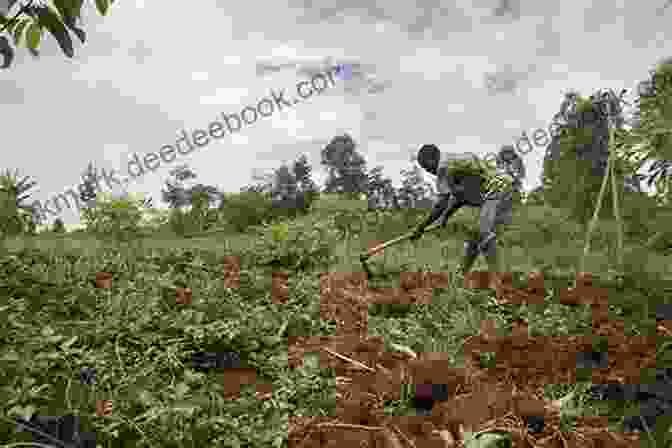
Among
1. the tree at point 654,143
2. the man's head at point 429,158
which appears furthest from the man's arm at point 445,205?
the tree at point 654,143

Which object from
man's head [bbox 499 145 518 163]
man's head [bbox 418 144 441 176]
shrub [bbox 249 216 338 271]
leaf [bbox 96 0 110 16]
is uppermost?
man's head [bbox 499 145 518 163]

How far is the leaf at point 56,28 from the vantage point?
91cm

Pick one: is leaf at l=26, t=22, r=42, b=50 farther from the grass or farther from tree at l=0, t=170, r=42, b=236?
tree at l=0, t=170, r=42, b=236

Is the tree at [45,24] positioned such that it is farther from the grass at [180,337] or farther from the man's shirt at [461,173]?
the man's shirt at [461,173]

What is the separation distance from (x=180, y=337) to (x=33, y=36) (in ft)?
7.02

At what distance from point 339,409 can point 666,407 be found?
1.24 m

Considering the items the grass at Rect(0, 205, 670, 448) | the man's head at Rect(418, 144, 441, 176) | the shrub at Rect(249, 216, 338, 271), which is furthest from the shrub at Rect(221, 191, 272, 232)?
the man's head at Rect(418, 144, 441, 176)

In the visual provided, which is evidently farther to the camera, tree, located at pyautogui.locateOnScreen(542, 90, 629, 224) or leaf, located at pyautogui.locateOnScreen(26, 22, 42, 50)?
tree, located at pyautogui.locateOnScreen(542, 90, 629, 224)

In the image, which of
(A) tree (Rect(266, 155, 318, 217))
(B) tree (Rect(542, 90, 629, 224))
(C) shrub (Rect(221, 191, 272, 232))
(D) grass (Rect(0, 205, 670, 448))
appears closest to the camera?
(D) grass (Rect(0, 205, 670, 448))

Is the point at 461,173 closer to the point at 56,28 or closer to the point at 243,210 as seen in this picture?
the point at 56,28

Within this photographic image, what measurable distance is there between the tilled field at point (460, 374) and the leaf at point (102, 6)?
0.94 metres

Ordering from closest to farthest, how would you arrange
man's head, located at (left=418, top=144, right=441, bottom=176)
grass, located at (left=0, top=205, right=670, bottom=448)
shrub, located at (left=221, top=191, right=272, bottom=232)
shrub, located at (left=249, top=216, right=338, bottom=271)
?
grass, located at (left=0, top=205, right=670, bottom=448) → man's head, located at (left=418, top=144, right=441, bottom=176) → shrub, located at (left=249, top=216, right=338, bottom=271) → shrub, located at (left=221, top=191, right=272, bottom=232)

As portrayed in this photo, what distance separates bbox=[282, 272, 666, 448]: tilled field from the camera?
117cm

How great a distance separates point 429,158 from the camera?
4965 mm
